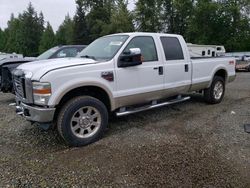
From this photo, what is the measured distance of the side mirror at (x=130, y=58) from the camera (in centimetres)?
498

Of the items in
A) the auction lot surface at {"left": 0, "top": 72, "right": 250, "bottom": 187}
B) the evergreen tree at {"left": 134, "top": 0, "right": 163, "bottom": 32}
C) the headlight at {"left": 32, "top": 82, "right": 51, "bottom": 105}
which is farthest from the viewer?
the evergreen tree at {"left": 134, "top": 0, "right": 163, "bottom": 32}

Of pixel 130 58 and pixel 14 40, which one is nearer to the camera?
pixel 130 58

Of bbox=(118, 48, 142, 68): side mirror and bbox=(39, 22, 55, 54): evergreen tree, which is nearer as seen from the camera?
bbox=(118, 48, 142, 68): side mirror

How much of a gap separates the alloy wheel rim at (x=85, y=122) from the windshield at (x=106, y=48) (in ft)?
3.45

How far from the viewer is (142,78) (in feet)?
17.7

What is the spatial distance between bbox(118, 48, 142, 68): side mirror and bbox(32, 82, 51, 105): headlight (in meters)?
1.42

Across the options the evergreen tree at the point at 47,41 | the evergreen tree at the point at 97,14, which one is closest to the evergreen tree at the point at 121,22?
the evergreen tree at the point at 97,14

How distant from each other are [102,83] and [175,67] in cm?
201

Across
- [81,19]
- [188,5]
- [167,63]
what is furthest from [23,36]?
[167,63]

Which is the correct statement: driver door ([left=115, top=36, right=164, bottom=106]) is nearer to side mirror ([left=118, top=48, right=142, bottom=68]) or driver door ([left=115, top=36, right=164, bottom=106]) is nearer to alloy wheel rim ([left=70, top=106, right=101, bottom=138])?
side mirror ([left=118, top=48, right=142, bottom=68])

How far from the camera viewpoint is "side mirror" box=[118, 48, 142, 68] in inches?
196

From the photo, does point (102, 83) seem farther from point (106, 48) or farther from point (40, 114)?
point (40, 114)

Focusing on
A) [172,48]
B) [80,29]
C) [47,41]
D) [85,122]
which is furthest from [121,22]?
[85,122]

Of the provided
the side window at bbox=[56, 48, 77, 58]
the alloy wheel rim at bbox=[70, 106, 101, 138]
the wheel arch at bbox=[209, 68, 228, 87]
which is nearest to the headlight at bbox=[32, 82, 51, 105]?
the alloy wheel rim at bbox=[70, 106, 101, 138]
